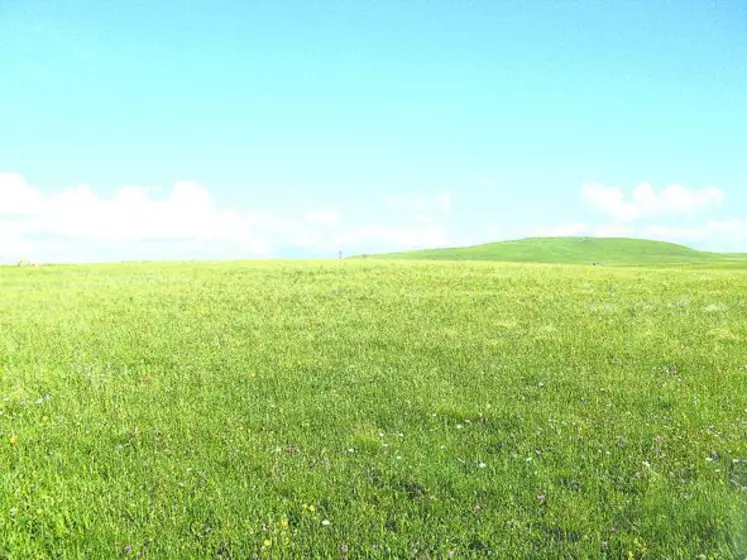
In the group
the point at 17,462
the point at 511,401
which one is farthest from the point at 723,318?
the point at 17,462

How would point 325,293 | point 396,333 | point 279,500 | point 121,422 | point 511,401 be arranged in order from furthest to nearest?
1. point 325,293
2. point 396,333
3. point 511,401
4. point 121,422
5. point 279,500

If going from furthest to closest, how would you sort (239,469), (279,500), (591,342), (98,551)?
(591,342)
(239,469)
(279,500)
(98,551)

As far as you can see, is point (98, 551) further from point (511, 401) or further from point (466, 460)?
point (511, 401)

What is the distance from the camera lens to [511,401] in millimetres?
11078

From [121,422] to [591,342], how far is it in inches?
531

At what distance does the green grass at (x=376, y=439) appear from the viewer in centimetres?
644

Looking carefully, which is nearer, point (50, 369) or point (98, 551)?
point (98, 551)

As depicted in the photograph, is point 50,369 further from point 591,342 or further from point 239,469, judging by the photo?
point 591,342

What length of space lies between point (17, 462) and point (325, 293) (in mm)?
21255

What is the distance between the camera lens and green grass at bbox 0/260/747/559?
21.1 ft

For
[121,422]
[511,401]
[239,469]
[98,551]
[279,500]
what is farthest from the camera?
[511,401]

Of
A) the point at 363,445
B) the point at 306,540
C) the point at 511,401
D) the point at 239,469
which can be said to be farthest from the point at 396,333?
the point at 306,540

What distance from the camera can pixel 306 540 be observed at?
6.32 meters

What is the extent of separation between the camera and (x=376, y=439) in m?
8.98
